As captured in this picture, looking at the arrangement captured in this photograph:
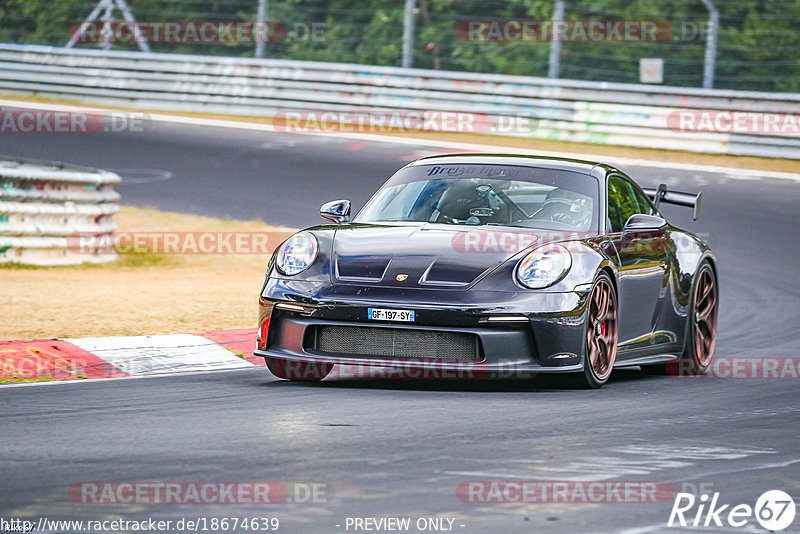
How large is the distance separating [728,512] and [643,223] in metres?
3.78

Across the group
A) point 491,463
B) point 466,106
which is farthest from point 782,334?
Result: point 466,106

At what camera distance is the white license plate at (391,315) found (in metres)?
7.43

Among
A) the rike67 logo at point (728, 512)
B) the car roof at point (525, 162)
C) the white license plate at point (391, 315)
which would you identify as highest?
the car roof at point (525, 162)

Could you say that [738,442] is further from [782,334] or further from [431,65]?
[431,65]

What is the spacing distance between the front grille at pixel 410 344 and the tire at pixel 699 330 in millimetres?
2294

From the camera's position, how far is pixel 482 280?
7516 millimetres

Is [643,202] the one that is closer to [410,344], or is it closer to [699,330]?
[699,330]

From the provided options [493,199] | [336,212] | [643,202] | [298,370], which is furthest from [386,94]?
Result: [298,370]

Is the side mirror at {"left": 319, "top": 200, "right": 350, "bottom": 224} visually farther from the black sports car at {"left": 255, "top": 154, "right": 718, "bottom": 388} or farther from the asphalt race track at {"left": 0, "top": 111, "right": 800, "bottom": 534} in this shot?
the asphalt race track at {"left": 0, "top": 111, "right": 800, "bottom": 534}

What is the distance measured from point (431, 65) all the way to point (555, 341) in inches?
718

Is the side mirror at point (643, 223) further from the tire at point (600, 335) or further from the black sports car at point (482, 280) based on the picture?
the tire at point (600, 335)

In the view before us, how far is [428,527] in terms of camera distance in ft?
14.8

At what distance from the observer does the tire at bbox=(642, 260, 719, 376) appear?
9328 mm

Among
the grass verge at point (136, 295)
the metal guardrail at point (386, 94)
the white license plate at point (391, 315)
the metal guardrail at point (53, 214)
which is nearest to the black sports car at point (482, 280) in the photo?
the white license plate at point (391, 315)
